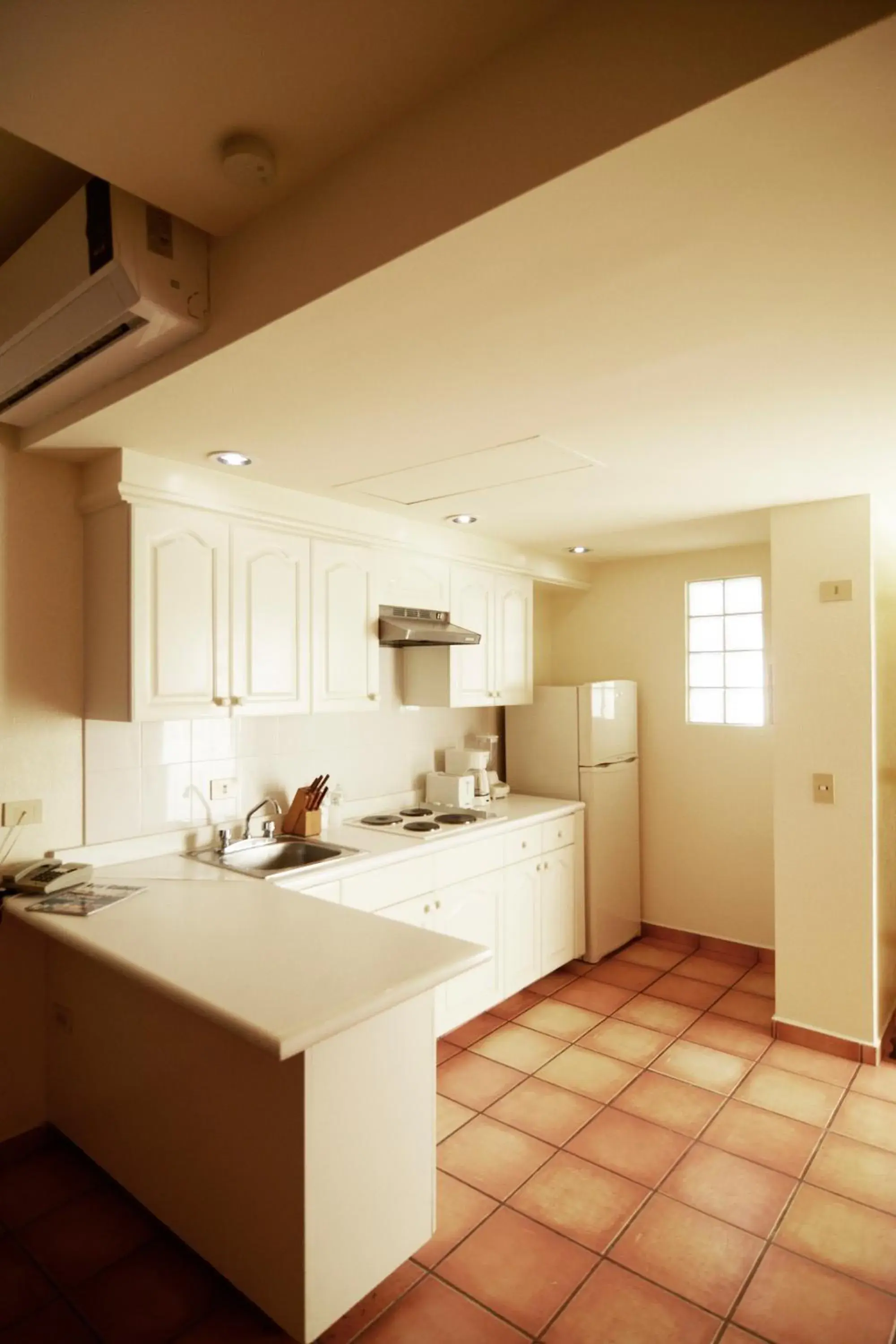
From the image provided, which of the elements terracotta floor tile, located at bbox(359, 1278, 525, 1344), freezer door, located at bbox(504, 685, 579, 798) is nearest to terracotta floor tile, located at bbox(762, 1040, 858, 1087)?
freezer door, located at bbox(504, 685, 579, 798)

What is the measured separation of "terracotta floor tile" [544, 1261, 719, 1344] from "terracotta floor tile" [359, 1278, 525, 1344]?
0.42ft

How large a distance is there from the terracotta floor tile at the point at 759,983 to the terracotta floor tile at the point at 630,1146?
135 centimetres

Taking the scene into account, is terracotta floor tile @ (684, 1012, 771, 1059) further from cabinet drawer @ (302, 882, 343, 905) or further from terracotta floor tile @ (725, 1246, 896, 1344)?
cabinet drawer @ (302, 882, 343, 905)

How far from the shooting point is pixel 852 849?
3020 mm

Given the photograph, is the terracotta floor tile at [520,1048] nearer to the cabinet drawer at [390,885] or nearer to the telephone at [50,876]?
the cabinet drawer at [390,885]

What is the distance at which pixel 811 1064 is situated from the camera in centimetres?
301

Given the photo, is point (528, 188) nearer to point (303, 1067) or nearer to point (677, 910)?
point (303, 1067)

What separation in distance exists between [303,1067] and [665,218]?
1.74 metres

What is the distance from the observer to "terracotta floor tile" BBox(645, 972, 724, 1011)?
11.7 feet

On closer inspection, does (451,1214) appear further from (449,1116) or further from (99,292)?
(99,292)

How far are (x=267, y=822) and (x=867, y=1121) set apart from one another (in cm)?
242

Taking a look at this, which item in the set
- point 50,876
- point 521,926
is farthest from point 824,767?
point 50,876

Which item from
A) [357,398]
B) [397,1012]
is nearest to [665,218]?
[357,398]

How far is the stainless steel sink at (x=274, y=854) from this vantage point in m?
2.73
